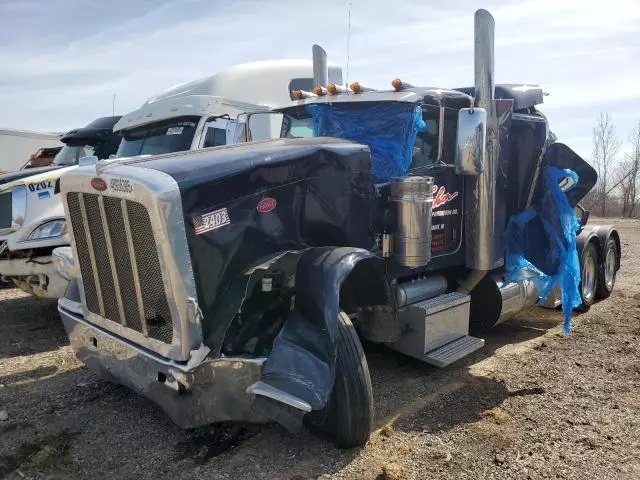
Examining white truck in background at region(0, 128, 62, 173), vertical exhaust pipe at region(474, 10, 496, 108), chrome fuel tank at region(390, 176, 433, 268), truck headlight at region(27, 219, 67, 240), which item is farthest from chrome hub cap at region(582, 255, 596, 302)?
white truck in background at region(0, 128, 62, 173)

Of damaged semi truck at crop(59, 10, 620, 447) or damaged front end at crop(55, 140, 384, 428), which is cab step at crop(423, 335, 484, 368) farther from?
damaged front end at crop(55, 140, 384, 428)

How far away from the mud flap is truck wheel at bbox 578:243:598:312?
4.80 meters

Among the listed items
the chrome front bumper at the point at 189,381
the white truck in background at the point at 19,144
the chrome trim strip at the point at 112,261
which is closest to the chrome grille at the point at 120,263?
the chrome trim strip at the point at 112,261

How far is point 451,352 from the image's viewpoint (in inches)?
187

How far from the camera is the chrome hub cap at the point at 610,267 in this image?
314 inches

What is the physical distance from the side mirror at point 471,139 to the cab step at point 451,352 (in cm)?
141

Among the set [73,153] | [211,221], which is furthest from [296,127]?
[73,153]

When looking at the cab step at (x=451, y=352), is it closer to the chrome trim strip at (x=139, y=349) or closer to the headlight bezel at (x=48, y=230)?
the chrome trim strip at (x=139, y=349)

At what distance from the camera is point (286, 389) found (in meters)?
3.07

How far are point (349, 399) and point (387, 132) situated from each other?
2.23 metres

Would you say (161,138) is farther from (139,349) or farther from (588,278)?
(588,278)

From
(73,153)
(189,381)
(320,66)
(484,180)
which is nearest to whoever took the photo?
(189,381)

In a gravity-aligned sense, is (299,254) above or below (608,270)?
above

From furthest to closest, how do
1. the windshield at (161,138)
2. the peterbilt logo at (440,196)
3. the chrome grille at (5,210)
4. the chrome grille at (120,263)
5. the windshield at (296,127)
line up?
1. the windshield at (161,138)
2. the chrome grille at (5,210)
3. the windshield at (296,127)
4. the peterbilt logo at (440,196)
5. the chrome grille at (120,263)
